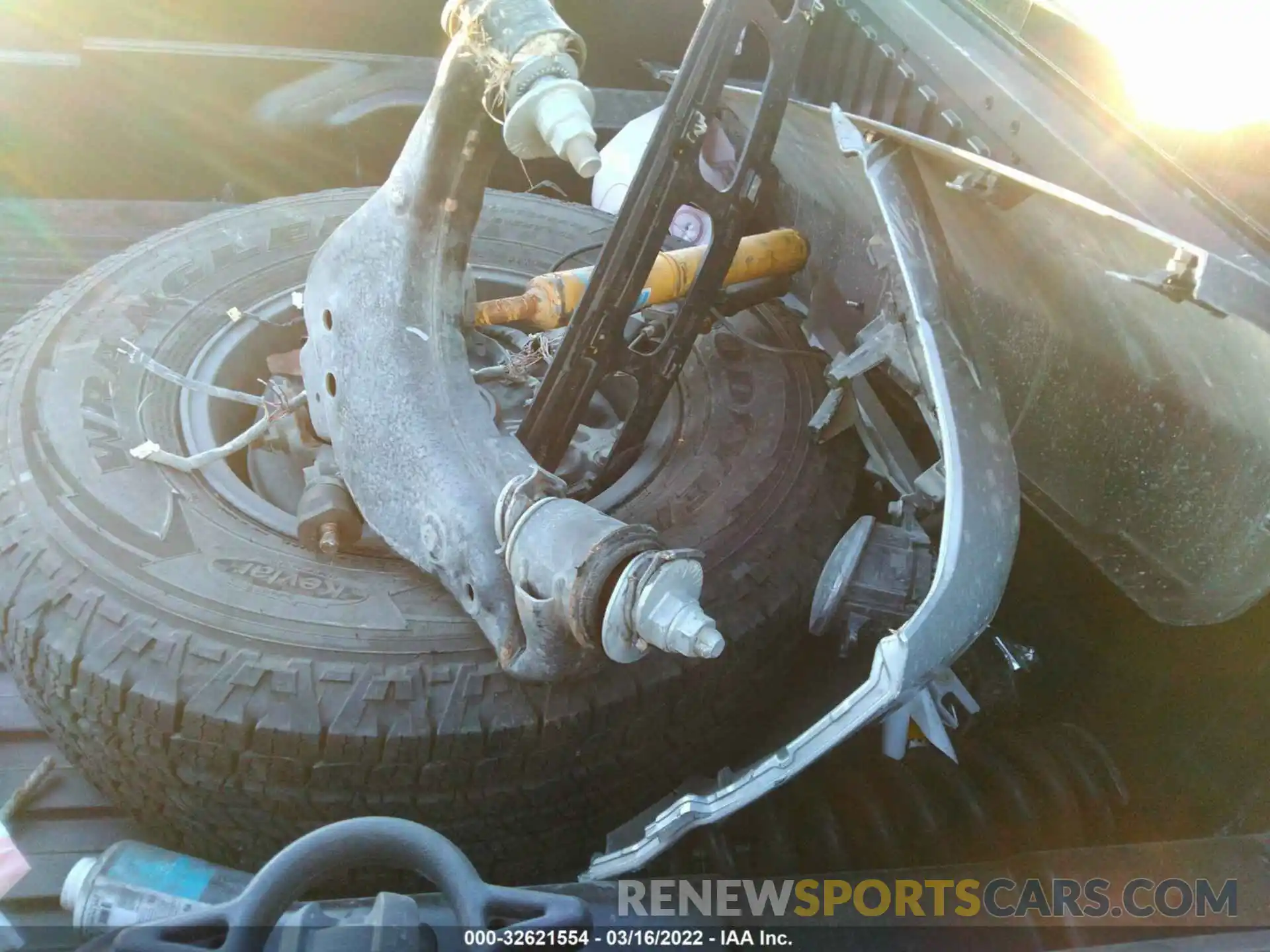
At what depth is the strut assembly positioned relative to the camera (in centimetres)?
94

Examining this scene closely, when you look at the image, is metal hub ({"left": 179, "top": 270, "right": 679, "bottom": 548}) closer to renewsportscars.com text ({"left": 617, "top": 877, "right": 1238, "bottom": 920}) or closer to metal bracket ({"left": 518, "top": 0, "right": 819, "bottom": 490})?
metal bracket ({"left": 518, "top": 0, "right": 819, "bottom": 490})

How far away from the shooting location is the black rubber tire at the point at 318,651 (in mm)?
1050

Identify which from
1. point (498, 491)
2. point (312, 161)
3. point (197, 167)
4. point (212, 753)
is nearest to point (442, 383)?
point (498, 491)

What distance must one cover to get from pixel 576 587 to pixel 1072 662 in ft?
2.63

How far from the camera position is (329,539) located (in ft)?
4.11

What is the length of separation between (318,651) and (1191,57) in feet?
4.42

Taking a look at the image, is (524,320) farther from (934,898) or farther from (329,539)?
(934,898)

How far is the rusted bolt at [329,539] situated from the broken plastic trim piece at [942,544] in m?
0.52

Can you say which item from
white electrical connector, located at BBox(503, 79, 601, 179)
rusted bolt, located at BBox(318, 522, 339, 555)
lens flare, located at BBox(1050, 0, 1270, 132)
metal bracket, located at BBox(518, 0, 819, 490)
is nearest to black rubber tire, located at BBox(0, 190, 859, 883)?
rusted bolt, located at BBox(318, 522, 339, 555)

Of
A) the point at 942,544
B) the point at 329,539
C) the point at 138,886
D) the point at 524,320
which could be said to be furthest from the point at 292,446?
the point at 942,544

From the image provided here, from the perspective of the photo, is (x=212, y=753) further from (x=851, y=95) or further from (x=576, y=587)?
(x=851, y=95)

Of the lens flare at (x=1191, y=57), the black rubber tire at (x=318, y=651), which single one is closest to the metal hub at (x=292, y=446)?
the black rubber tire at (x=318, y=651)

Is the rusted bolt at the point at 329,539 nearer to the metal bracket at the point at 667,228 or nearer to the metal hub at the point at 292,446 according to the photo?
the metal hub at the point at 292,446

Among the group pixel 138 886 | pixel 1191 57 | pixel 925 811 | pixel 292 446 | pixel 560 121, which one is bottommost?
pixel 138 886
